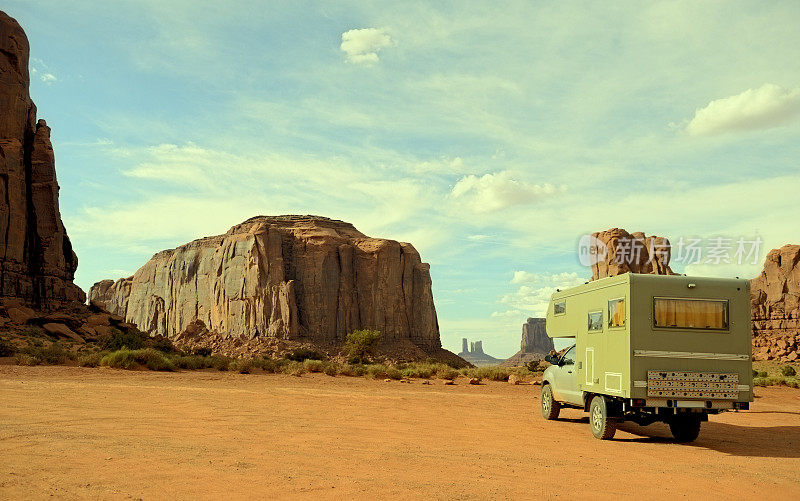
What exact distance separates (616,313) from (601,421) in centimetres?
227

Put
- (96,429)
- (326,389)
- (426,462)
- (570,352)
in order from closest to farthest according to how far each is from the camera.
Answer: (426,462), (96,429), (570,352), (326,389)

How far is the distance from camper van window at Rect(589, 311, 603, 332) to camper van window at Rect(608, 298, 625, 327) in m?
0.44

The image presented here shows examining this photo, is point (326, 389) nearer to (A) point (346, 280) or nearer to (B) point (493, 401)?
(B) point (493, 401)

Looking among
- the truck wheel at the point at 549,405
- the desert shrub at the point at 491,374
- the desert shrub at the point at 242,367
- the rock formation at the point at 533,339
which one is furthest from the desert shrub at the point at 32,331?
the rock formation at the point at 533,339

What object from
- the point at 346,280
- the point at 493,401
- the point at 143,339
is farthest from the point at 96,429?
the point at 346,280

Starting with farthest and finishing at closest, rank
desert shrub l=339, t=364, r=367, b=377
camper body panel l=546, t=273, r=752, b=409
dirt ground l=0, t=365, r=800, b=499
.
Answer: desert shrub l=339, t=364, r=367, b=377 → camper body panel l=546, t=273, r=752, b=409 → dirt ground l=0, t=365, r=800, b=499

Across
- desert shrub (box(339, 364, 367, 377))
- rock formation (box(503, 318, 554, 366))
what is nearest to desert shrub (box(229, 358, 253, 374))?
desert shrub (box(339, 364, 367, 377))

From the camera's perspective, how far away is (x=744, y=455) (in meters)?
11.5

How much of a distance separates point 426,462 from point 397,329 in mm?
88437

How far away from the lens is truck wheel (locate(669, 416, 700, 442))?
42.4 ft

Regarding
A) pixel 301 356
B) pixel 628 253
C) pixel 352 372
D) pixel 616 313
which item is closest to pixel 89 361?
pixel 352 372

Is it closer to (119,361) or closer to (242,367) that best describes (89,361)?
(119,361)

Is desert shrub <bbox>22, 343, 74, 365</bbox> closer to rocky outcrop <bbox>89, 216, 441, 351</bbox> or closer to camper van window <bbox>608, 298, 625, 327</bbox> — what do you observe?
camper van window <bbox>608, 298, 625, 327</bbox>

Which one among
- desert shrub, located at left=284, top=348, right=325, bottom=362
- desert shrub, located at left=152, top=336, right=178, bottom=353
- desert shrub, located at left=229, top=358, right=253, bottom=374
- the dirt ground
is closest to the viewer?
the dirt ground
